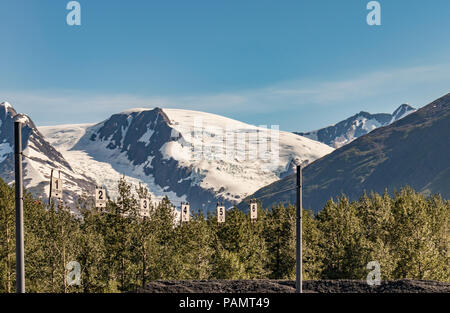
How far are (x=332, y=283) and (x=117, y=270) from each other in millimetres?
44046

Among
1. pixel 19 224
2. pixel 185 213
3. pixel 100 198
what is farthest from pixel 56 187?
pixel 185 213

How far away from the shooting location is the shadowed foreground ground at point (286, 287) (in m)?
34.3

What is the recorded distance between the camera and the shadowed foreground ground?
34281 millimetres

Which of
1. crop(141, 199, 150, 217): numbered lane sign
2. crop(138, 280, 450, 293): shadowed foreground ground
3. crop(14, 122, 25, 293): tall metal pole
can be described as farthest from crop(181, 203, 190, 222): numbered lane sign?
crop(14, 122, 25, 293): tall metal pole

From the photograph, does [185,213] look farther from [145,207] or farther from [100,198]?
[100,198]

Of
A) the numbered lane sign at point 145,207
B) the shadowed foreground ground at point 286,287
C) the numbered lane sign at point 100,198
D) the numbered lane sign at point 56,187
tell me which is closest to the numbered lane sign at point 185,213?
the numbered lane sign at point 145,207

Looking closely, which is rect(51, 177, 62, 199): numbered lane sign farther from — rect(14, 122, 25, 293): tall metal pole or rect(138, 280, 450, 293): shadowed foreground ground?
rect(14, 122, 25, 293): tall metal pole

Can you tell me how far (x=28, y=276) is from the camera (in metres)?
71.8

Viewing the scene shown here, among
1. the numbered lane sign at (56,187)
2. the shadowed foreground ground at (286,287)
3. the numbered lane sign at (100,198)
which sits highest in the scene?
the numbered lane sign at (56,187)

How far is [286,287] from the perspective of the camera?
35062 millimetres

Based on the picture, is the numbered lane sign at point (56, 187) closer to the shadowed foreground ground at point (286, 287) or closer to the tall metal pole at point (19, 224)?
the shadowed foreground ground at point (286, 287)
